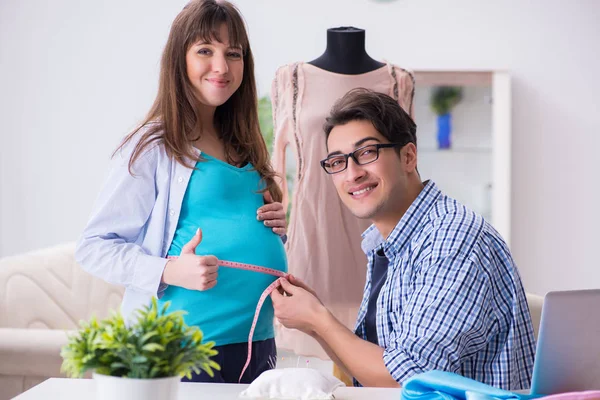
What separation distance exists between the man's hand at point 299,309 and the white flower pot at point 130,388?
730 mm

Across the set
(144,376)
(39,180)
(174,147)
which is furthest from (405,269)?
(39,180)

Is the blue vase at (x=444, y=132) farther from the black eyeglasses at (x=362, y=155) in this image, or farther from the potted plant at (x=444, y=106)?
the black eyeglasses at (x=362, y=155)

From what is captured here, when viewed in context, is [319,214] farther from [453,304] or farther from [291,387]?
[291,387]

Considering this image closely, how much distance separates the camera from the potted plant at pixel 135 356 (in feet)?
3.58

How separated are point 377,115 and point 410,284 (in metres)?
0.48

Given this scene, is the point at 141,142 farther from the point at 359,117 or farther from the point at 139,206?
the point at 359,117

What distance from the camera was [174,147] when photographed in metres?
1.88

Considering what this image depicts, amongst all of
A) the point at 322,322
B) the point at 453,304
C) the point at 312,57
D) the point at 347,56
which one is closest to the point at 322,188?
the point at 347,56

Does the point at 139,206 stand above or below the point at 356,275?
above

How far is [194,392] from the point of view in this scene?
4.92 feet

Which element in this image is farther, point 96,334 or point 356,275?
point 356,275

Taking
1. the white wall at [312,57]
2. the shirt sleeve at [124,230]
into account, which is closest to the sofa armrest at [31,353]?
the shirt sleeve at [124,230]


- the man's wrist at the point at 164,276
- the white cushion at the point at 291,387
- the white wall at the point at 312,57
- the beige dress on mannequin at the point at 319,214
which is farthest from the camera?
the white wall at the point at 312,57

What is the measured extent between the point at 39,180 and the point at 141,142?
12.8 feet
